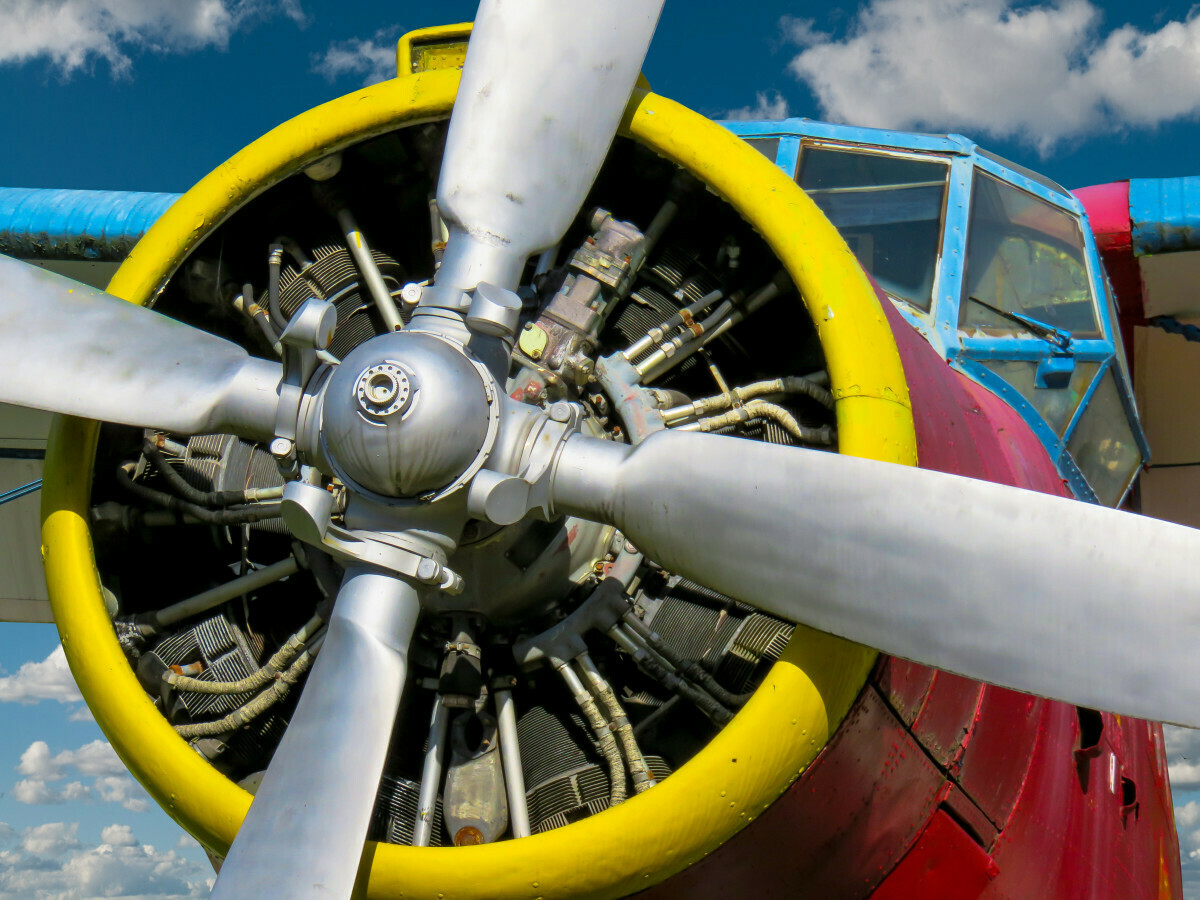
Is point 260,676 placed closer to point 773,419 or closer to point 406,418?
point 406,418

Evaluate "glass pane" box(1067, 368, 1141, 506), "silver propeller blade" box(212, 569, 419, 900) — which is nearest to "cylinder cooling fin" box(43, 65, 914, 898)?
"silver propeller blade" box(212, 569, 419, 900)

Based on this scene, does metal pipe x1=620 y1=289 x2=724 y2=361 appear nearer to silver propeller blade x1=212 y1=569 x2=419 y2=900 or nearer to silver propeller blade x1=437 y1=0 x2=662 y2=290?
silver propeller blade x1=437 y1=0 x2=662 y2=290

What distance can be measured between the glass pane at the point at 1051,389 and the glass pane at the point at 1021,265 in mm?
155

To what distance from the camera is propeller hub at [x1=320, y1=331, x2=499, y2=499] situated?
2.82 meters

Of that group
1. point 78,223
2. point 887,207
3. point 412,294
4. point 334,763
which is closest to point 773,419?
point 412,294

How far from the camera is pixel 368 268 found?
12.9ft

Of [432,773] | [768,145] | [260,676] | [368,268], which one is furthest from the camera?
[768,145]

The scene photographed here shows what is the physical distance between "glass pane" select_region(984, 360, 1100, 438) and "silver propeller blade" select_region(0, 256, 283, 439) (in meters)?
2.97

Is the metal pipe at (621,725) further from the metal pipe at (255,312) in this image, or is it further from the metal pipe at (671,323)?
the metal pipe at (255,312)

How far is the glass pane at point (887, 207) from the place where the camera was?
505 centimetres

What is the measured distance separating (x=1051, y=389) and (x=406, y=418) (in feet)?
10.4

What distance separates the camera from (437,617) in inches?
144

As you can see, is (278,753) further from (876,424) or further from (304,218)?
(304,218)

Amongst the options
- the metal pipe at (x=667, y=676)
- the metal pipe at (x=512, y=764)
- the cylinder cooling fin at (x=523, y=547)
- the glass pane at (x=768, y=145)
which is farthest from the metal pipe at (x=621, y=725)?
the glass pane at (x=768, y=145)
